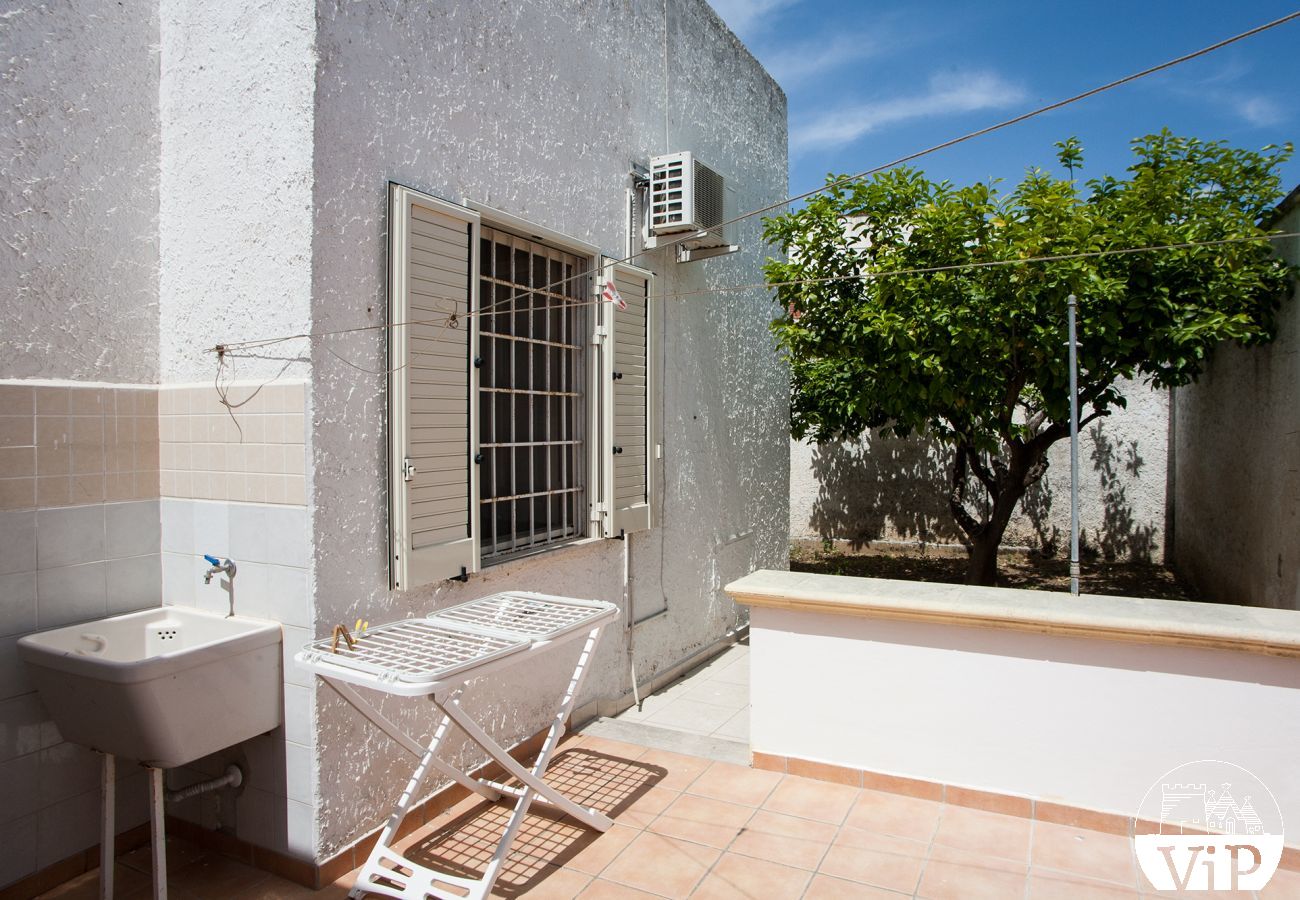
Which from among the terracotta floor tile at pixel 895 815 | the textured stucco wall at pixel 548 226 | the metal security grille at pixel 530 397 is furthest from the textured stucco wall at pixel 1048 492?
the terracotta floor tile at pixel 895 815

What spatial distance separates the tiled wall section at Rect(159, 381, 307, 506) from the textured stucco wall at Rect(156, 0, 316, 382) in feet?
0.29

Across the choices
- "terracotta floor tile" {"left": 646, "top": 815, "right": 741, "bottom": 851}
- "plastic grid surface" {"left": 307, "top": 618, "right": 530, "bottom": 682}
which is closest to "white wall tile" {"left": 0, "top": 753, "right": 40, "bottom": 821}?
"plastic grid surface" {"left": 307, "top": 618, "right": 530, "bottom": 682}

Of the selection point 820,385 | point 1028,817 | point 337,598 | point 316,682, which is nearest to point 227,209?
point 337,598

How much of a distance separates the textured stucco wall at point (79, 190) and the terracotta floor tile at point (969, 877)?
11.2ft

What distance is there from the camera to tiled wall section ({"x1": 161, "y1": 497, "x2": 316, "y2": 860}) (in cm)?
275

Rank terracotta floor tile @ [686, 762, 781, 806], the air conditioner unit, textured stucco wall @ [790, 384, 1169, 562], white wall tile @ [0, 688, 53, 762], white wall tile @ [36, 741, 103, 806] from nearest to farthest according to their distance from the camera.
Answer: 1. white wall tile @ [0, 688, 53, 762]
2. white wall tile @ [36, 741, 103, 806]
3. terracotta floor tile @ [686, 762, 781, 806]
4. the air conditioner unit
5. textured stucco wall @ [790, 384, 1169, 562]

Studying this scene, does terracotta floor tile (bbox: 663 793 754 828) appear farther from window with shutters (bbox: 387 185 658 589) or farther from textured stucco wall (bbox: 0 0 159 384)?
textured stucco wall (bbox: 0 0 159 384)

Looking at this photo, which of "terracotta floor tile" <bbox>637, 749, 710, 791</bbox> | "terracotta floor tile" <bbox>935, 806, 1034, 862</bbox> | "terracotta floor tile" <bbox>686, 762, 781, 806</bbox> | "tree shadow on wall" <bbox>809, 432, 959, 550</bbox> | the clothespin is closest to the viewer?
the clothespin

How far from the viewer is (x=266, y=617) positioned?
2.85 meters

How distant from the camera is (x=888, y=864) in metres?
2.84

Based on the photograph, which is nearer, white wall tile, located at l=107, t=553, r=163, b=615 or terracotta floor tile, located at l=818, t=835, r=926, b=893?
terracotta floor tile, located at l=818, t=835, r=926, b=893

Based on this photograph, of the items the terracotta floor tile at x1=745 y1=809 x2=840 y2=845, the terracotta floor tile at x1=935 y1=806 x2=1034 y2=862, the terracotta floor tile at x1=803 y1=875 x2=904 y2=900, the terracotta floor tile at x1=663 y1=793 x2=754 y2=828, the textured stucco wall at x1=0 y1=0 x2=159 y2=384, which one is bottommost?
the terracotta floor tile at x1=663 y1=793 x2=754 y2=828

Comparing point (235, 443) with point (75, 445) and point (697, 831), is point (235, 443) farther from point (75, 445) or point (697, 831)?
point (697, 831)

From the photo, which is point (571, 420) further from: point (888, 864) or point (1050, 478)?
point (1050, 478)
